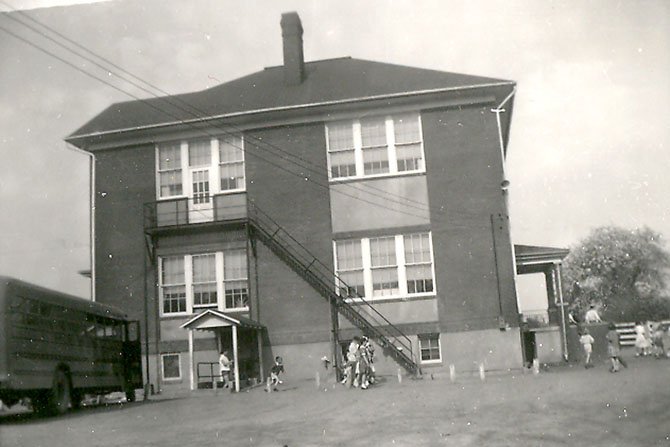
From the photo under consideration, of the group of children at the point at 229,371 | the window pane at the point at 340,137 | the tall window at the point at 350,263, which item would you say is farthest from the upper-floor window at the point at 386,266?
the group of children at the point at 229,371

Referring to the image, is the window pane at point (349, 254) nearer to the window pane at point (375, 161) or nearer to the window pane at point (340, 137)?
the window pane at point (375, 161)

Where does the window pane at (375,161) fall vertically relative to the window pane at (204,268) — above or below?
above

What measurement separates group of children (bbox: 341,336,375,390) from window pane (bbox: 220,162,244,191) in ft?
17.7

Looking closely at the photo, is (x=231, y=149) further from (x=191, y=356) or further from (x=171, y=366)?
(x=171, y=366)

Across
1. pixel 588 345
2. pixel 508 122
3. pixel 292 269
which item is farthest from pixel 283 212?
pixel 588 345

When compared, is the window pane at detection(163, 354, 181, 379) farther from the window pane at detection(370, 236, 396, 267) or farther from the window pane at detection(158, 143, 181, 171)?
the window pane at detection(370, 236, 396, 267)

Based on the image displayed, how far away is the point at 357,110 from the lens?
2073 cm

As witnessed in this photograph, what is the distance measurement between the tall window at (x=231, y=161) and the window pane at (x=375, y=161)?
12.2ft

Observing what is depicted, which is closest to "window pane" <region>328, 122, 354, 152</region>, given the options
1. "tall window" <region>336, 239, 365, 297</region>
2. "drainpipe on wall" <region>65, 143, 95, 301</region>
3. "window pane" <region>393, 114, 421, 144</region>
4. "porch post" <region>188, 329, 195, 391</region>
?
"window pane" <region>393, 114, 421, 144</region>

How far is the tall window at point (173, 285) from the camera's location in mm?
20547

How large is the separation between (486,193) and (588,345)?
4.95 meters

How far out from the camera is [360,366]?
1875 centimetres

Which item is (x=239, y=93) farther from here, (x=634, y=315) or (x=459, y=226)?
(x=634, y=315)

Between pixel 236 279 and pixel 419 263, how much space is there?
17.5 ft
